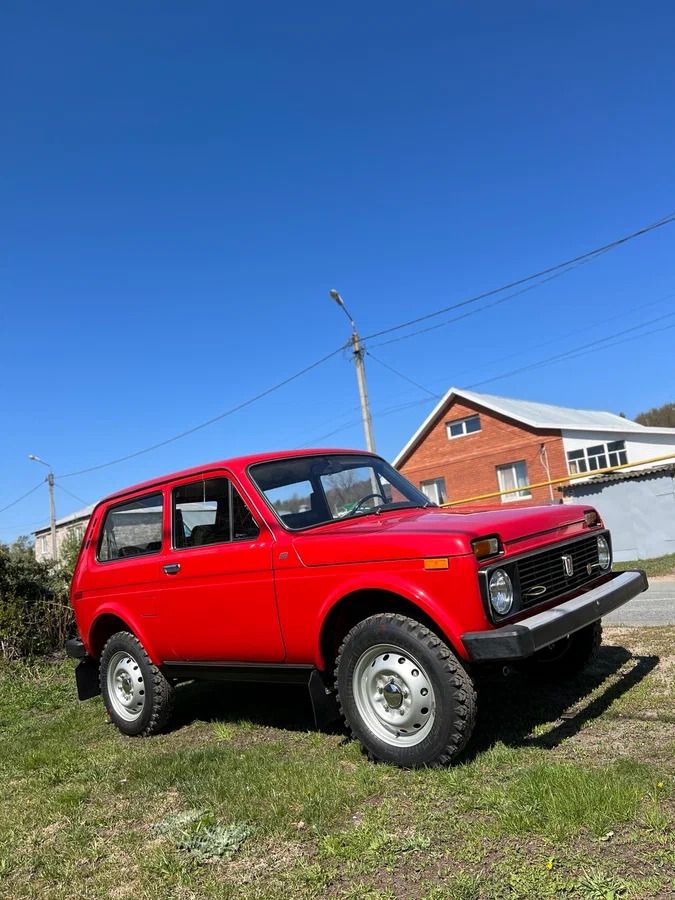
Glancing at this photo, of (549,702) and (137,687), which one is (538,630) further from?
(137,687)

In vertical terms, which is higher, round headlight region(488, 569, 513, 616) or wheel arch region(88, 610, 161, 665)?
round headlight region(488, 569, 513, 616)

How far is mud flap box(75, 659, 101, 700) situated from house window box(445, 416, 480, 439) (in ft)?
105

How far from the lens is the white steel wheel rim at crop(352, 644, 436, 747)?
376 cm

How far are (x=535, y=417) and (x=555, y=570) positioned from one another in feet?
111

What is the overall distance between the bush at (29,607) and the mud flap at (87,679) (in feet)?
11.3

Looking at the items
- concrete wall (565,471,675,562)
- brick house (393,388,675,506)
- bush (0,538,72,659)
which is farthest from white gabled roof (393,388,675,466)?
bush (0,538,72,659)

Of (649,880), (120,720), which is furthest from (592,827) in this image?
(120,720)

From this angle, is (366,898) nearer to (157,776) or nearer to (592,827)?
(592,827)

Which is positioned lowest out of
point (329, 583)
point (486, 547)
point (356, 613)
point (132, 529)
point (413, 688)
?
point (413, 688)

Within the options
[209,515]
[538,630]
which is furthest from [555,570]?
[209,515]

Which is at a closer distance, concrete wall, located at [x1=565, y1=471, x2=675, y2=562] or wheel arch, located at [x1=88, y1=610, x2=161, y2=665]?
wheel arch, located at [x1=88, y1=610, x2=161, y2=665]

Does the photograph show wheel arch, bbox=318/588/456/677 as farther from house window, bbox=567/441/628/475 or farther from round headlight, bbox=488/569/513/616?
house window, bbox=567/441/628/475

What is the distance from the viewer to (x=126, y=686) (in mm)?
5777

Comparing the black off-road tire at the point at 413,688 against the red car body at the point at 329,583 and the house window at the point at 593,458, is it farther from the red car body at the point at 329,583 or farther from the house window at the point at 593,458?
the house window at the point at 593,458
